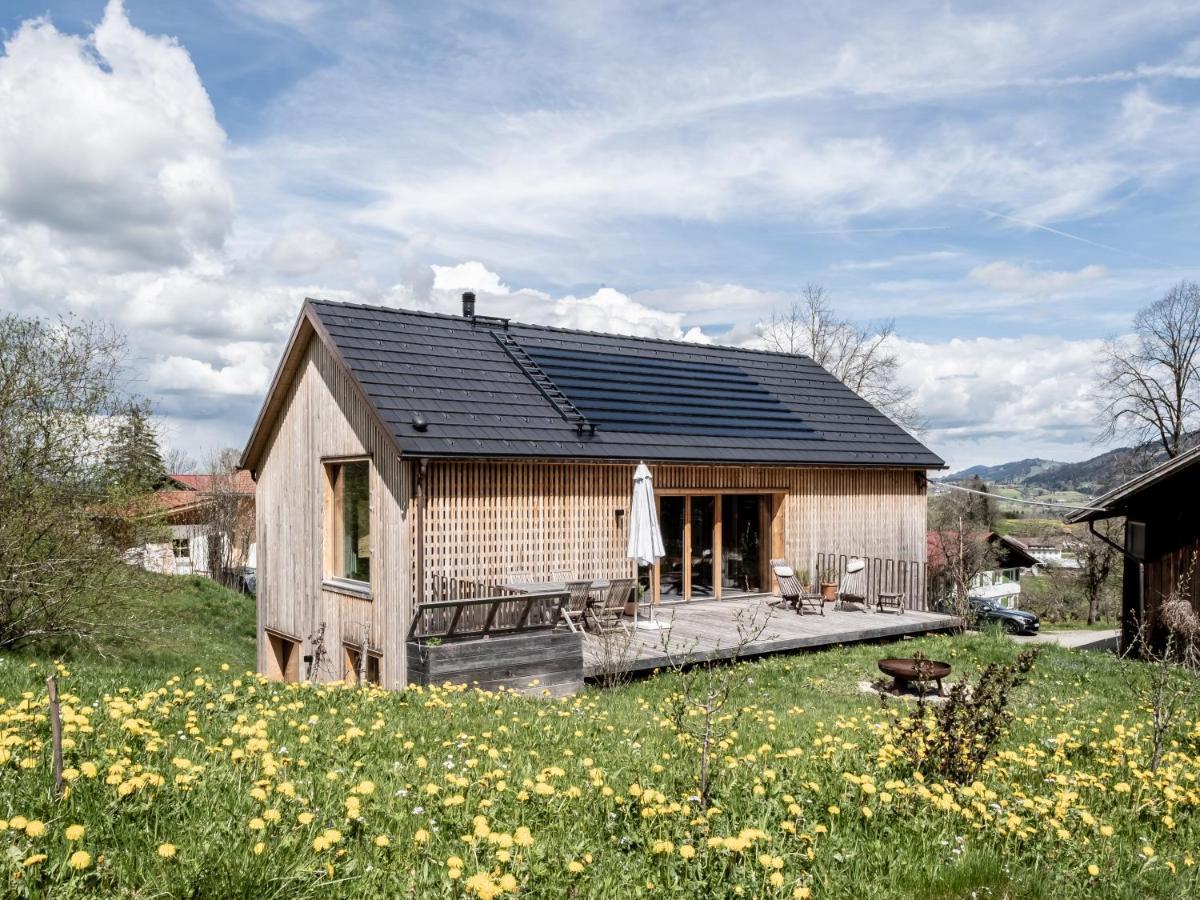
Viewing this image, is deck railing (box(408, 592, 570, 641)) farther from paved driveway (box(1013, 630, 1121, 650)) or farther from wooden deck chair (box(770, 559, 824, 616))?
paved driveway (box(1013, 630, 1121, 650))

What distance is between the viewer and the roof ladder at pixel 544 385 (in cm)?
1573

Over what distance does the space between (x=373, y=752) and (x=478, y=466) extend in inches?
334

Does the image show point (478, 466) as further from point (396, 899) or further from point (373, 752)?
point (396, 899)

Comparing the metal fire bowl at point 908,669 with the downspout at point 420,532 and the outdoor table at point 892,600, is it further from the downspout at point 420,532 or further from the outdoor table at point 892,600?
Result: the downspout at point 420,532

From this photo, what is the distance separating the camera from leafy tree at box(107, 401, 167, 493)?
1755cm

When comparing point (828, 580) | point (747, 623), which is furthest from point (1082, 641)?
point (747, 623)

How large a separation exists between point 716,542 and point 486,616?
7737 mm

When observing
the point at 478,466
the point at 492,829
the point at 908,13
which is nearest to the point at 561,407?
the point at 478,466

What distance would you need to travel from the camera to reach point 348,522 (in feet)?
50.5

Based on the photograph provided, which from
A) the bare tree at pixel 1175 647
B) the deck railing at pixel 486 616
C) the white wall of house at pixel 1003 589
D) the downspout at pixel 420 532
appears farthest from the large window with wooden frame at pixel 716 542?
the white wall of house at pixel 1003 589

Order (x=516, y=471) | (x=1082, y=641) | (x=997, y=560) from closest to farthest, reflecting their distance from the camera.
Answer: (x=516, y=471) < (x=1082, y=641) < (x=997, y=560)

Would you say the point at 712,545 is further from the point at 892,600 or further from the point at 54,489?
the point at 54,489

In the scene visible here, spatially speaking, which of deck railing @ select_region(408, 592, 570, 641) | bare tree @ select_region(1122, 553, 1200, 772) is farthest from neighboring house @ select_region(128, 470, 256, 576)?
bare tree @ select_region(1122, 553, 1200, 772)

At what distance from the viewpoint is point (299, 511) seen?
16922mm
